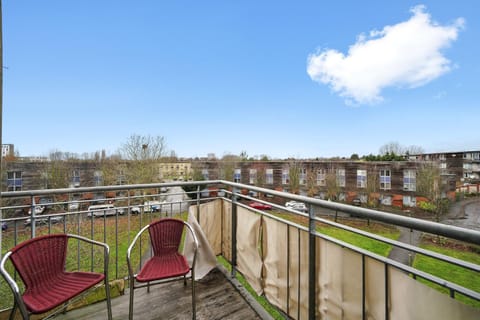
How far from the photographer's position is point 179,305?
2076 mm

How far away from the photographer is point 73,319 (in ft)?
6.27

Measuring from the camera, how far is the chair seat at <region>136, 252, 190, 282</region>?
A: 1.73 m

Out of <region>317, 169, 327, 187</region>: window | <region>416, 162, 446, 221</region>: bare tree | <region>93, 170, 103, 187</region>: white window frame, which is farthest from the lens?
<region>317, 169, 327, 187</region>: window

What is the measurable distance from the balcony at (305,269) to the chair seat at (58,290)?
1.07 feet

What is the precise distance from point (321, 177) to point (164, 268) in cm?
2498

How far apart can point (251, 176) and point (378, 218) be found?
25.9 meters

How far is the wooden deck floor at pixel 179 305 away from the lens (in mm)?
1950

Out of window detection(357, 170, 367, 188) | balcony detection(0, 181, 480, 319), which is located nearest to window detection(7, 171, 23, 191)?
balcony detection(0, 181, 480, 319)

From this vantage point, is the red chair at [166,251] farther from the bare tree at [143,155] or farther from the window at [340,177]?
the window at [340,177]

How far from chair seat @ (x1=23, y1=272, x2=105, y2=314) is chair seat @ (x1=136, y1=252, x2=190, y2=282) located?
300 mm

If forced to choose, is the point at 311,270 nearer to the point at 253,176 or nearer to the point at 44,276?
the point at 44,276

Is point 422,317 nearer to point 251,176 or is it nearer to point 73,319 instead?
point 73,319

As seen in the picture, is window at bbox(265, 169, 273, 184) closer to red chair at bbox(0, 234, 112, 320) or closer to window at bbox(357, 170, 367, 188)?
window at bbox(357, 170, 367, 188)

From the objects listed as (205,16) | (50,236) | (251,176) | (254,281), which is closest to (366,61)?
(205,16)
